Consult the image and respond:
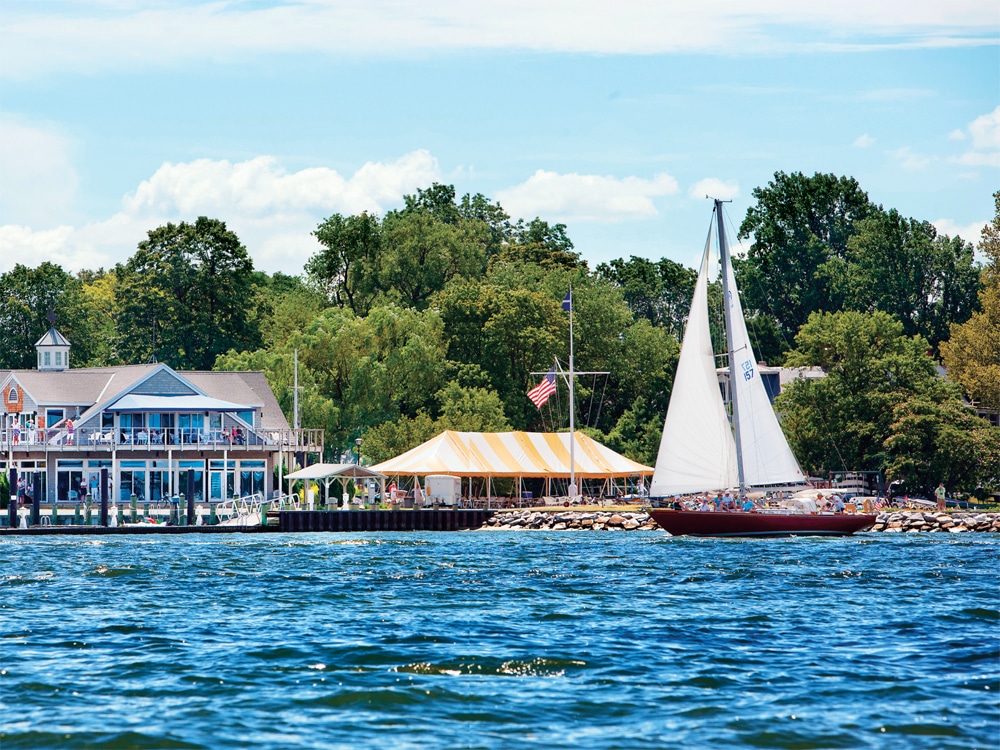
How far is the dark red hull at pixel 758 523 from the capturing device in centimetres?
4609

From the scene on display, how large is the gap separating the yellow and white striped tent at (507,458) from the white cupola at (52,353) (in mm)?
18803

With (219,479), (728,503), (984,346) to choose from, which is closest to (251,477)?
(219,479)

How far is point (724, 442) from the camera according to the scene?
1774 inches

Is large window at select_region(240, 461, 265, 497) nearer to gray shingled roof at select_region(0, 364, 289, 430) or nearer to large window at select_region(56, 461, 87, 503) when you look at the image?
gray shingled roof at select_region(0, 364, 289, 430)

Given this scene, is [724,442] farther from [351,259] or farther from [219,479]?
[351,259]

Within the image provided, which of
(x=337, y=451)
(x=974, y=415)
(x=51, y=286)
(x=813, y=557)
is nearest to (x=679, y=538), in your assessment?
(x=813, y=557)

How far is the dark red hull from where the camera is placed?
46.1 m

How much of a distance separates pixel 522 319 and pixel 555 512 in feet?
63.4

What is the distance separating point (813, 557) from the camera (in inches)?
1458

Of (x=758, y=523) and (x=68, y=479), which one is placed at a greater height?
(x=68, y=479)

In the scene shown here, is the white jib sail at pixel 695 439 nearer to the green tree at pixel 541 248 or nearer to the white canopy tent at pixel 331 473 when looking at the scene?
the white canopy tent at pixel 331 473

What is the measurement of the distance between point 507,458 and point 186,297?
102 ft

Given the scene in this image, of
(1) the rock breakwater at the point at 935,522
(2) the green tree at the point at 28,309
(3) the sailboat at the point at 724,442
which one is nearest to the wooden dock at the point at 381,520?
(3) the sailboat at the point at 724,442

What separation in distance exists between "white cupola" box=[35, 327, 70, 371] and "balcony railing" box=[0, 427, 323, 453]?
7826mm
